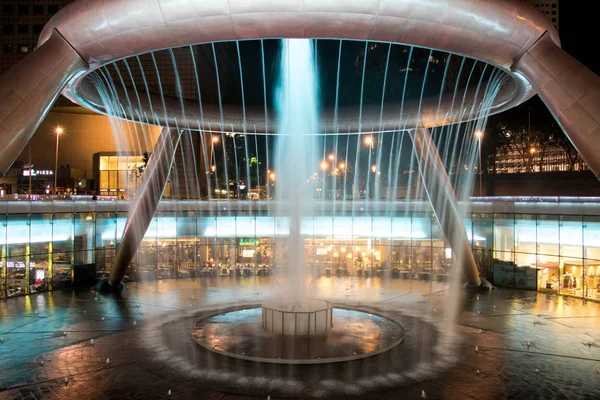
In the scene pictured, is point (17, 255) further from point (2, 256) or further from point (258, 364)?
point (258, 364)

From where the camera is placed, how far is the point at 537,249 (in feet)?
107

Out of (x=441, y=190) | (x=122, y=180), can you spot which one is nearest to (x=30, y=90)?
(x=441, y=190)

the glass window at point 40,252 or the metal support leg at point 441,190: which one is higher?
the metal support leg at point 441,190

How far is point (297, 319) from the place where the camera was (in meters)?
17.9

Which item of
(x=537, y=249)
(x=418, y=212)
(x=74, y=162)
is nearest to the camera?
(x=537, y=249)

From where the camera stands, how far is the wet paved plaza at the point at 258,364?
1349 cm

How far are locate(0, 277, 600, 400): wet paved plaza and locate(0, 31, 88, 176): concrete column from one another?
21.7 feet

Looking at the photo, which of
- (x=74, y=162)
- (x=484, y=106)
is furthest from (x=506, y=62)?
(x=74, y=162)

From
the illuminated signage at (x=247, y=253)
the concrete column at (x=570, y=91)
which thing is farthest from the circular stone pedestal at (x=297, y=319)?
the illuminated signage at (x=247, y=253)

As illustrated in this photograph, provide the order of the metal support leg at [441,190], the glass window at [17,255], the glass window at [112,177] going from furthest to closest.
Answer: the glass window at [112,177], the glass window at [17,255], the metal support leg at [441,190]

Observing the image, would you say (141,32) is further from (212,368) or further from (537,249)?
(537,249)

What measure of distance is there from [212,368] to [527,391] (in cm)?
880

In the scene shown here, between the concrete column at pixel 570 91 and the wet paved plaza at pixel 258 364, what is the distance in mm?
6625

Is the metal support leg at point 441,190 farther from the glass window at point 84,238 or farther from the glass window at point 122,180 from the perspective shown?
the glass window at point 122,180
